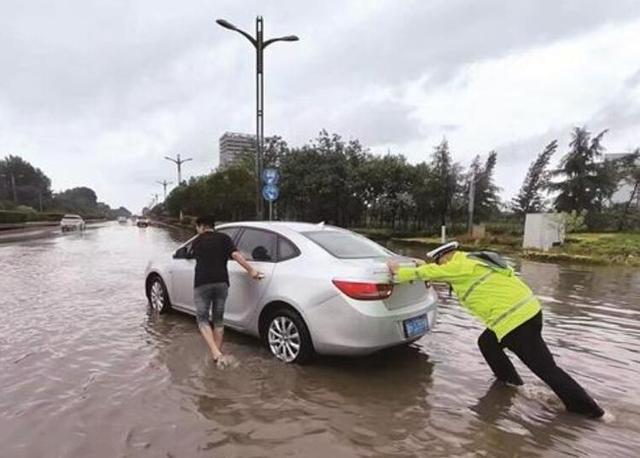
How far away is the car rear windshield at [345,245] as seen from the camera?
217 inches

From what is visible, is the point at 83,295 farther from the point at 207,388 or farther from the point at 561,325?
the point at 561,325

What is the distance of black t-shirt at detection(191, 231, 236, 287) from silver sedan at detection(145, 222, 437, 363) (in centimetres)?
32

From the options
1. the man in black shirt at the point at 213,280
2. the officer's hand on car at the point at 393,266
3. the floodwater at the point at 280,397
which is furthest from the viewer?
the man in black shirt at the point at 213,280

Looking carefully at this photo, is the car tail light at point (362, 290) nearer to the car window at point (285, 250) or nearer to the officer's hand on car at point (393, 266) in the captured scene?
the officer's hand on car at point (393, 266)

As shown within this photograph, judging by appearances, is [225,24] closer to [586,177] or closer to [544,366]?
[544,366]

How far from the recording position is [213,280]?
5.59m

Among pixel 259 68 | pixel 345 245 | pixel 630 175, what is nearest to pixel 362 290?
pixel 345 245

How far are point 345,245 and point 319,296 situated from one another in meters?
0.96

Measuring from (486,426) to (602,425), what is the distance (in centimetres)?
94

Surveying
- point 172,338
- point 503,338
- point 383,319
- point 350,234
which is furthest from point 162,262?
point 503,338

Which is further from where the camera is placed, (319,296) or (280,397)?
(319,296)

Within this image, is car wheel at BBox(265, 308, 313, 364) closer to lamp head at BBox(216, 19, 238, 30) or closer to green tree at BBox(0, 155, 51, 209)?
lamp head at BBox(216, 19, 238, 30)

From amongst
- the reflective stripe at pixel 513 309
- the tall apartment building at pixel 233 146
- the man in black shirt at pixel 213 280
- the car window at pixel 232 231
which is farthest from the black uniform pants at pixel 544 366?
the tall apartment building at pixel 233 146

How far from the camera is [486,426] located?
411 cm
